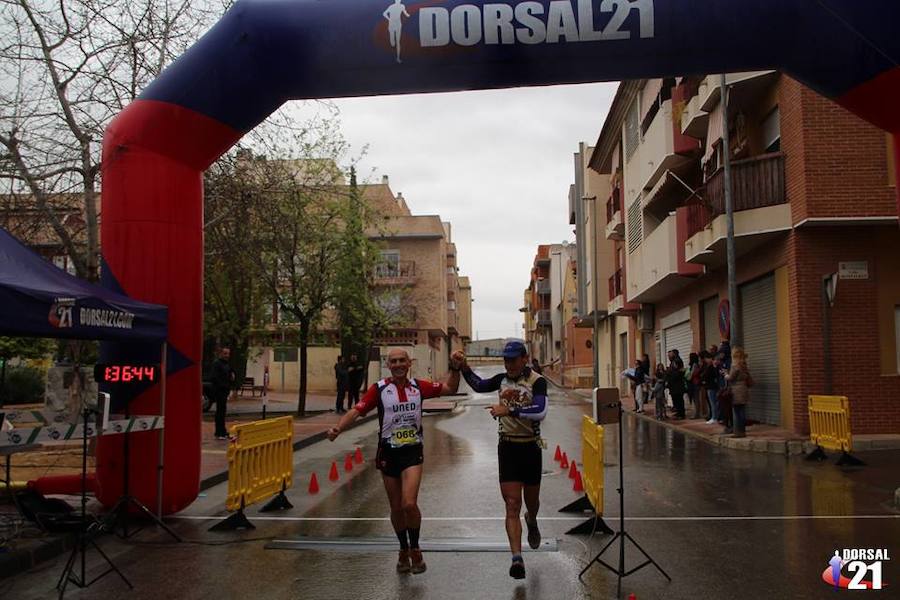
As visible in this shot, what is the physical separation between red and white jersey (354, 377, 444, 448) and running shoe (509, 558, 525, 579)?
1245 mm

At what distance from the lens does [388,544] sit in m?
7.47

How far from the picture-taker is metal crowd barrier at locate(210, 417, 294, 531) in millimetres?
8266

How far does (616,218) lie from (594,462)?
94.0ft

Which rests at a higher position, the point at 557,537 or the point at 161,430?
the point at 161,430

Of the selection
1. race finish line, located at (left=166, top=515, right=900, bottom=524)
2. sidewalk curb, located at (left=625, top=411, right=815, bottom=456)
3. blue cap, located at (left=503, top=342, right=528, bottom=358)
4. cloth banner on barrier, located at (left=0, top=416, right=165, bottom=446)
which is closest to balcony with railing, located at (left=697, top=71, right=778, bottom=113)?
sidewalk curb, located at (left=625, top=411, right=815, bottom=456)

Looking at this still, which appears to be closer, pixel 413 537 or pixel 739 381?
pixel 413 537

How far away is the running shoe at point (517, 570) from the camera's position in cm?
602


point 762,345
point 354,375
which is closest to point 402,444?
point 762,345

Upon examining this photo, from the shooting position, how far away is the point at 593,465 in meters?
8.11

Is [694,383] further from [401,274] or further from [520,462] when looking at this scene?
[401,274]

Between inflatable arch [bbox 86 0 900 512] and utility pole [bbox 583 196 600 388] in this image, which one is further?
utility pole [bbox 583 196 600 388]

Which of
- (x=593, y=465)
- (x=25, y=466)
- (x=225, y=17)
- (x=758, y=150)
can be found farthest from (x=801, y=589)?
(x=758, y=150)

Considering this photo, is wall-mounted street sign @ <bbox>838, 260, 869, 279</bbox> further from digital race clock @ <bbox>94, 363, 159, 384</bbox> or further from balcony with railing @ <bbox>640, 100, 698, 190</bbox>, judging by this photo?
digital race clock @ <bbox>94, 363, 159, 384</bbox>

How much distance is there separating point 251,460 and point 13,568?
2566mm
